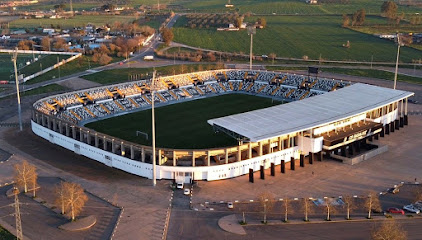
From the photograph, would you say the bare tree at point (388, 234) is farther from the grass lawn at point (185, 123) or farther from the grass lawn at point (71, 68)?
the grass lawn at point (71, 68)

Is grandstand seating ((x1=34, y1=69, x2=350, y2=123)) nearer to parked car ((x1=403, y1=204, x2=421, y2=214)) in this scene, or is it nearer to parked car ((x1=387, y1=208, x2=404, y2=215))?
parked car ((x1=387, y1=208, x2=404, y2=215))

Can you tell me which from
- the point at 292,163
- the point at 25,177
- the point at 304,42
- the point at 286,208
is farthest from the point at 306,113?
the point at 304,42

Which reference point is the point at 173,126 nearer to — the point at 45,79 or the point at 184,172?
the point at 184,172

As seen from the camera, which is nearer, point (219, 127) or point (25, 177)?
point (25, 177)

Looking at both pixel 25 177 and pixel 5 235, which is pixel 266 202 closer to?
pixel 5 235

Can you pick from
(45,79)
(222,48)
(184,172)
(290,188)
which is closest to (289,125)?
(290,188)

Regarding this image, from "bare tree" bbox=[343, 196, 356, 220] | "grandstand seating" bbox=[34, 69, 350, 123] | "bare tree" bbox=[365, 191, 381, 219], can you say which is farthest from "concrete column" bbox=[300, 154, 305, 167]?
"grandstand seating" bbox=[34, 69, 350, 123]
